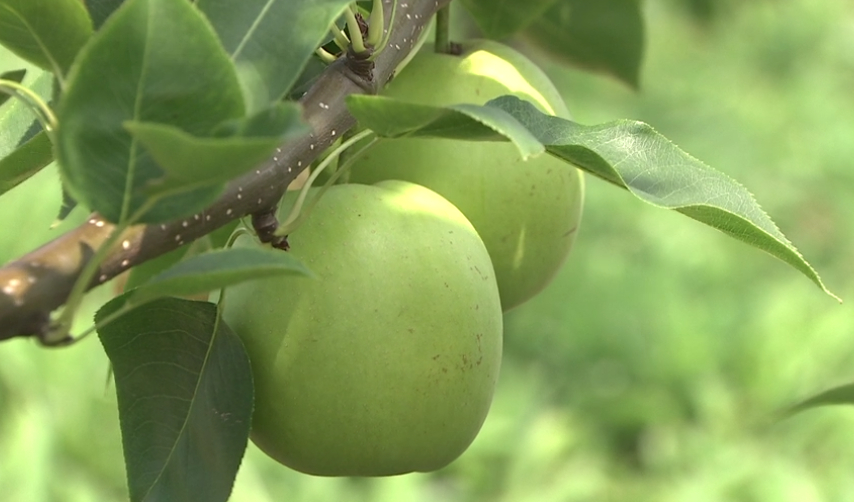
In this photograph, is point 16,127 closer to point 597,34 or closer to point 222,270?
point 222,270

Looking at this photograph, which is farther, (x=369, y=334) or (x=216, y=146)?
(x=369, y=334)

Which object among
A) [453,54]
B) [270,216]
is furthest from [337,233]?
[453,54]

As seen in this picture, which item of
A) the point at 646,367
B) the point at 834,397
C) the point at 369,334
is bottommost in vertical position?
the point at 646,367

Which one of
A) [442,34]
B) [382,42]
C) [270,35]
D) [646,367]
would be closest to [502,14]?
[442,34]

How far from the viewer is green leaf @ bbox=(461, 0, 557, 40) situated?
62cm

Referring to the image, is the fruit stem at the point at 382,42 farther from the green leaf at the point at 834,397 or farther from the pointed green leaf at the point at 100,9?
the green leaf at the point at 834,397

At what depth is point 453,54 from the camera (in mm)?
571

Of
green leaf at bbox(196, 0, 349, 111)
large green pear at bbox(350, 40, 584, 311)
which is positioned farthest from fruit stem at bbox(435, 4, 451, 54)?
green leaf at bbox(196, 0, 349, 111)

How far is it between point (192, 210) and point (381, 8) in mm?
158

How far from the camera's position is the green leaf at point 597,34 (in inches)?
28.3

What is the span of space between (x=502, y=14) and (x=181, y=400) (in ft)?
1.06

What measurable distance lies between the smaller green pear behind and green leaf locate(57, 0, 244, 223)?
14 cm

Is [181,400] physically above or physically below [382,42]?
below

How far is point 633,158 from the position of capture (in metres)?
0.41
